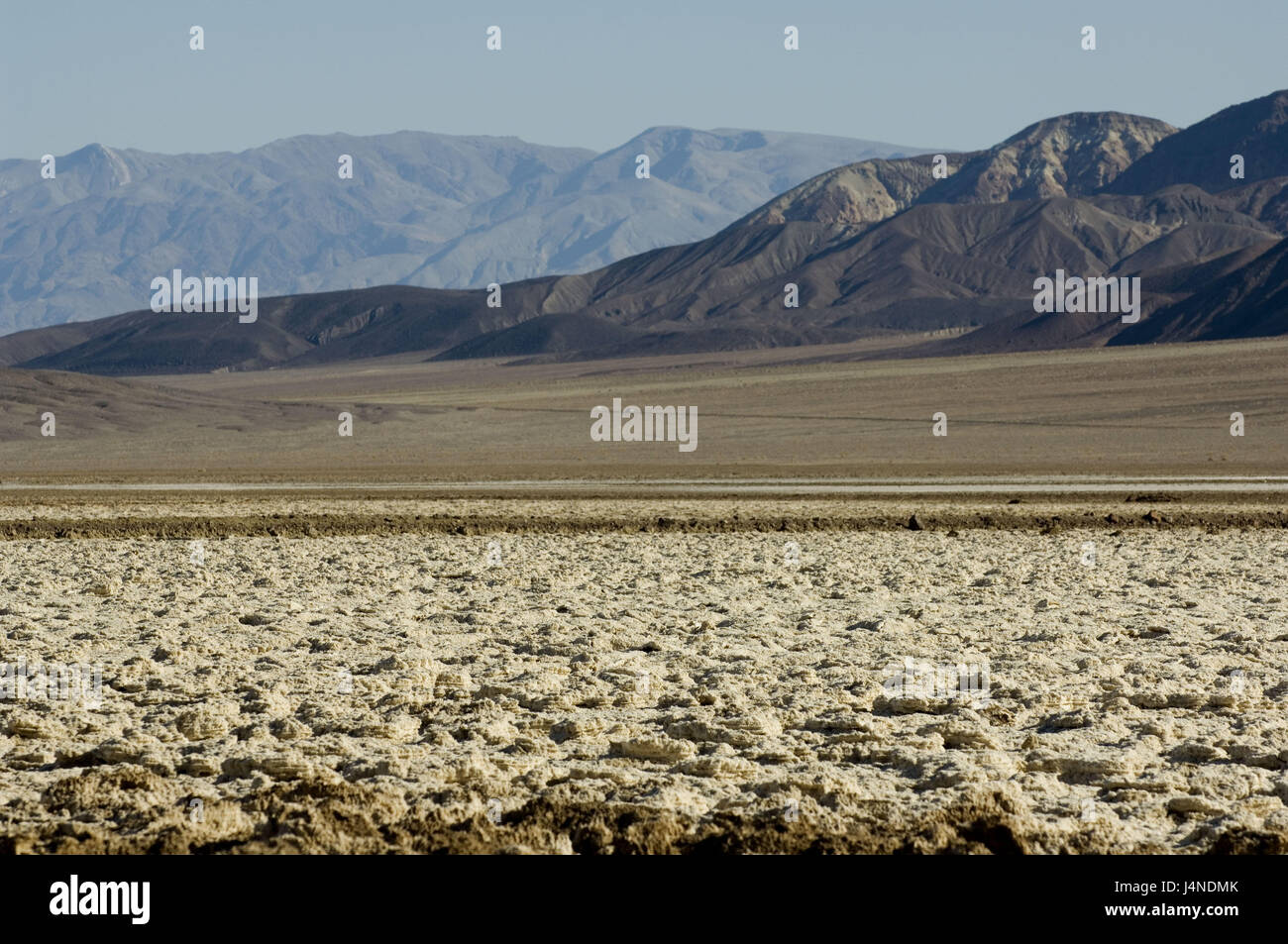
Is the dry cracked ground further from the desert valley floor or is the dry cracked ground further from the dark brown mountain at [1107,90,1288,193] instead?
the dark brown mountain at [1107,90,1288,193]

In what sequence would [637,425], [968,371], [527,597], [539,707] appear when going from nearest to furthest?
[539,707] < [527,597] < [637,425] < [968,371]

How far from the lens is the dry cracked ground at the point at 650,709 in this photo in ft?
19.8

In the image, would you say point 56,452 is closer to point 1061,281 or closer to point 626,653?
point 626,653

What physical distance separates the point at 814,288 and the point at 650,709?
499 ft

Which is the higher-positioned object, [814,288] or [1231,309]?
[814,288]

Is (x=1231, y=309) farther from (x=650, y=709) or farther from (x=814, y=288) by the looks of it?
(x=650, y=709)

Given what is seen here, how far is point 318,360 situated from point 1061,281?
225 feet

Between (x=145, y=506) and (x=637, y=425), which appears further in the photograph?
(x=637, y=425)

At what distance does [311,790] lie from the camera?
6.47 m

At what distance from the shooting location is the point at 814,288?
518 feet

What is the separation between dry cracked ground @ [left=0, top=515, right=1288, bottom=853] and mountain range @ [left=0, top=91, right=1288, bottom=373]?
99762 mm

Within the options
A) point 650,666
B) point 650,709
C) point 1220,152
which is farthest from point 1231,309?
point 650,709
